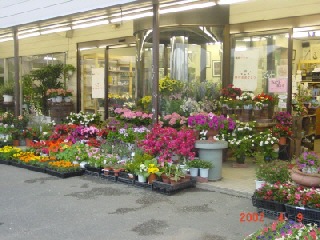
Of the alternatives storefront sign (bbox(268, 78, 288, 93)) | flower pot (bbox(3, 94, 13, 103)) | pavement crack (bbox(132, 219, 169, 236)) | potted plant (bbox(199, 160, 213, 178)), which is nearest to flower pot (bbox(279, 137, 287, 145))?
storefront sign (bbox(268, 78, 288, 93))

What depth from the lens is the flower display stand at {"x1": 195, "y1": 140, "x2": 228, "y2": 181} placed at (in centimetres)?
759

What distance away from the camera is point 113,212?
595 cm

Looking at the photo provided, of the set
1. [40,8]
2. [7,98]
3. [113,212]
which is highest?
[40,8]

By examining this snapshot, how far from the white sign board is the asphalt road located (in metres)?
5.80

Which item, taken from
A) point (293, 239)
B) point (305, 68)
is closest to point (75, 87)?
point (305, 68)

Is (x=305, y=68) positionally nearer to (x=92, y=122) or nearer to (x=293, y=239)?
(x=92, y=122)

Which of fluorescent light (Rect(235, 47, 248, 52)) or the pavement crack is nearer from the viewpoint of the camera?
the pavement crack

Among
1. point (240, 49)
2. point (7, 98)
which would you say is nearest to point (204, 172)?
point (240, 49)

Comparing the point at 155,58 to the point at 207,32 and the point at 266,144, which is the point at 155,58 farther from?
the point at 266,144

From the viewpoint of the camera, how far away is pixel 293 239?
3.61m

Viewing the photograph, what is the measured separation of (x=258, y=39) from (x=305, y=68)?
724 cm

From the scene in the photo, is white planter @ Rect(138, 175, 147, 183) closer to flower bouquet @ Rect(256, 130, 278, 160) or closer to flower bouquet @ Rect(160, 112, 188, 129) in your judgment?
flower bouquet @ Rect(160, 112, 188, 129)

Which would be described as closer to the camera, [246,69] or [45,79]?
[246,69]

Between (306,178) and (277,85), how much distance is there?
4.42m
